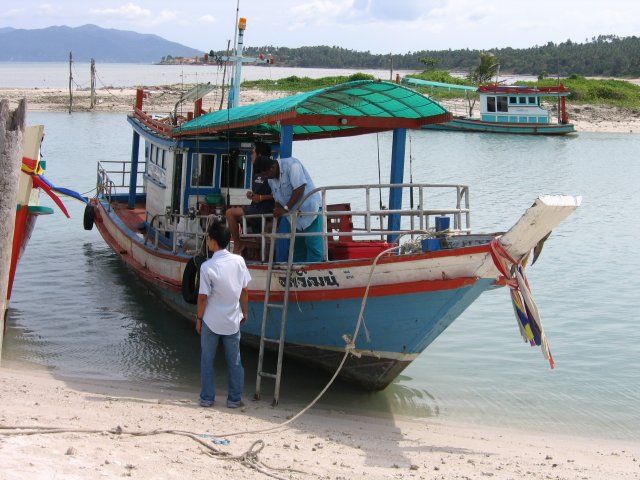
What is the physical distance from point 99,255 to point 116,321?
194 inches

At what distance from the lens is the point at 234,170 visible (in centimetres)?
1153

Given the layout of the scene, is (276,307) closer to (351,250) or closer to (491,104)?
(351,250)

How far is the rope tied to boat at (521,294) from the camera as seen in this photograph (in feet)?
23.4

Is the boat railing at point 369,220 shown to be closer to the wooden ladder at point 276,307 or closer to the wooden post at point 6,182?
the wooden ladder at point 276,307

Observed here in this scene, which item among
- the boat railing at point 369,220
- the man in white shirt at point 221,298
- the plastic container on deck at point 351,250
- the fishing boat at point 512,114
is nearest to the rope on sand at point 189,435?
the man in white shirt at point 221,298

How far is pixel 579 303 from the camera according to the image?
526 inches

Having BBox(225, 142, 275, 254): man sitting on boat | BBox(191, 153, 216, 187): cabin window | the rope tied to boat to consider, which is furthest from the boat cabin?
the rope tied to boat

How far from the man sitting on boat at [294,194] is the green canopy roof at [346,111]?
501 mm

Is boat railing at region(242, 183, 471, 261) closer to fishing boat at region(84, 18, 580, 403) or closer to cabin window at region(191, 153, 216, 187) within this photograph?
fishing boat at region(84, 18, 580, 403)

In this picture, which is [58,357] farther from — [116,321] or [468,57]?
[468,57]

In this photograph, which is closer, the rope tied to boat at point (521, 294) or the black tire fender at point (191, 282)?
the rope tied to boat at point (521, 294)

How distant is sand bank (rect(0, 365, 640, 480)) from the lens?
5.71 meters

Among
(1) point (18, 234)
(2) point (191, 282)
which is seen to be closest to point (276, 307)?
(2) point (191, 282)

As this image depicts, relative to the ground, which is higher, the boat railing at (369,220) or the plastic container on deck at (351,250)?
the boat railing at (369,220)
